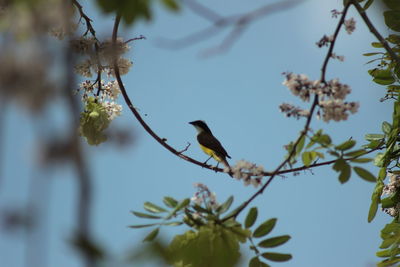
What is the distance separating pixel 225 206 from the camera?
2326 mm

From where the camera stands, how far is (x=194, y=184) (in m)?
2.38

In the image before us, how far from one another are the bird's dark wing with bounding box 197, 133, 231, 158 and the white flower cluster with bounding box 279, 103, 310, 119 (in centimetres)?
306

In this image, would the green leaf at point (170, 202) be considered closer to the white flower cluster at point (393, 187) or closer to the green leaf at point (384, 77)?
the white flower cluster at point (393, 187)

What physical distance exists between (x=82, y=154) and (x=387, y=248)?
2.91 meters

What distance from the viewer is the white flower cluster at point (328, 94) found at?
2.26m

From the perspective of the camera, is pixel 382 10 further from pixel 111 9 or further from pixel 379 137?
pixel 111 9

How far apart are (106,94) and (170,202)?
1.91m

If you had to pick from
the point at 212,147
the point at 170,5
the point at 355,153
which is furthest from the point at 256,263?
the point at 212,147

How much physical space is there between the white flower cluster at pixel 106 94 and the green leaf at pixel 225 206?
1.87m

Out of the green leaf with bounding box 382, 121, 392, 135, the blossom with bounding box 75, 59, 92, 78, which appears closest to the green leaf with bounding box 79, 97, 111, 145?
the blossom with bounding box 75, 59, 92, 78

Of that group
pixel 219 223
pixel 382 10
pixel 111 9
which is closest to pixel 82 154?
pixel 111 9

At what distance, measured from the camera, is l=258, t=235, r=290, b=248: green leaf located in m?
2.36

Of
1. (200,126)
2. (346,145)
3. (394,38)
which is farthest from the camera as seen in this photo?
(200,126)

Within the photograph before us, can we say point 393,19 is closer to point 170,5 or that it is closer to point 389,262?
point 389,262
